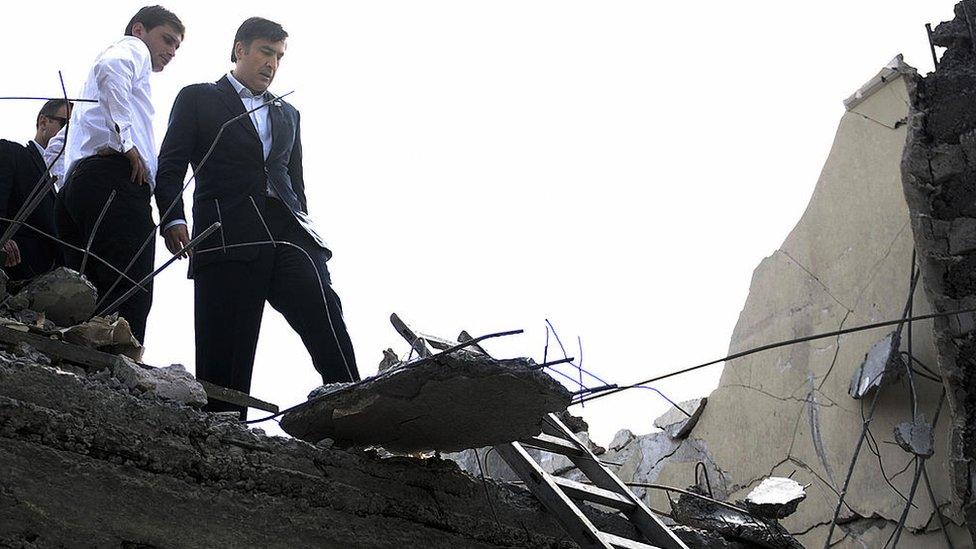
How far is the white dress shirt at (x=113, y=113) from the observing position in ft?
11.7

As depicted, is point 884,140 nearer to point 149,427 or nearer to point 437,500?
point 437,500

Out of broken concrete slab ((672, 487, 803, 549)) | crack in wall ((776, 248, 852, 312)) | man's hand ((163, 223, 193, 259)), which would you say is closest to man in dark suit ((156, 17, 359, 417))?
man's hand ((163, 223, 193, 259))

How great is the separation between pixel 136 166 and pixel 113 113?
18cm

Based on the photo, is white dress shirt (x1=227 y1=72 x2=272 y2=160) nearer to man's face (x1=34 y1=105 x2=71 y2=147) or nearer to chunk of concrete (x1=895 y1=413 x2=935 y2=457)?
man's face (x1=34 y1=105 x2=71 y2=147)

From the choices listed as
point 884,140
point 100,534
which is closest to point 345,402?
point 100,534

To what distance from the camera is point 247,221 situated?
3.76m

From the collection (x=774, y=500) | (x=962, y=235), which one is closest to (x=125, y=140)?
(x=774, y=500)

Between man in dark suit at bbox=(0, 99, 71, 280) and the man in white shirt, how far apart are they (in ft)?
0.49

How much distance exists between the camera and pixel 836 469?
5555mm

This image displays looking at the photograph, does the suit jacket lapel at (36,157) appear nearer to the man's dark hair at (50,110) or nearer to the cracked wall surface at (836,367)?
the man's dark hair at (50,110)

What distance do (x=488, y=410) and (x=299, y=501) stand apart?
1.81ft

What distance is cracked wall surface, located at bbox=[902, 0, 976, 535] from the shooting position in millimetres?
4777

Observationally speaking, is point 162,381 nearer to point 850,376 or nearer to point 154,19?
point 154,19

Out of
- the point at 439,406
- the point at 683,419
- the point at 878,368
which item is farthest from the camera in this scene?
the point at 683,419
